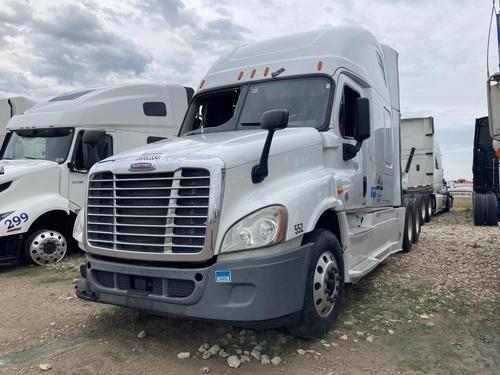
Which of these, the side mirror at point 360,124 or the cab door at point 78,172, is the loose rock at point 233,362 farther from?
the cab door at point 78,172

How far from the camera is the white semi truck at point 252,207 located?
345cm

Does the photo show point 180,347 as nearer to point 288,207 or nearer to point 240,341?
point 240,341

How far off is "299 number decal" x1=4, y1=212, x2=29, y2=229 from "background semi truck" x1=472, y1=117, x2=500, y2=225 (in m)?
11.7

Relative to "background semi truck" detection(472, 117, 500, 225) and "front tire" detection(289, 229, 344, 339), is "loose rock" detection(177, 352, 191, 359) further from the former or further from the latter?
"background semi truck" detection(472, 117, 500, 225)

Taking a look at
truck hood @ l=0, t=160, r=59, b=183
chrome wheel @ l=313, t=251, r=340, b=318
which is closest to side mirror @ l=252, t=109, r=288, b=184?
chrome wheel @ l=313, t=251, r=340, b=318

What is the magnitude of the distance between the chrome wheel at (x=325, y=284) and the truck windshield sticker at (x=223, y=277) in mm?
913

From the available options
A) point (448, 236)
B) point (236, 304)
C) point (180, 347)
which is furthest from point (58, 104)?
point (448, 236)

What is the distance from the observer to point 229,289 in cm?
343

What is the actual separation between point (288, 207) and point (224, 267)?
69 cm

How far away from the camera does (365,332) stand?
14.4 ft

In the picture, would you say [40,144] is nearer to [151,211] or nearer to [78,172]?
[78,172]

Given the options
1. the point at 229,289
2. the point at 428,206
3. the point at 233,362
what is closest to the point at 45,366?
the point at 233,362

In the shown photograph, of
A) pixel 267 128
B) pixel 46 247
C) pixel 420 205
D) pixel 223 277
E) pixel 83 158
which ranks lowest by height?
pixel 46 247

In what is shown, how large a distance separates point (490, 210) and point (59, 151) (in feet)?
37.2
